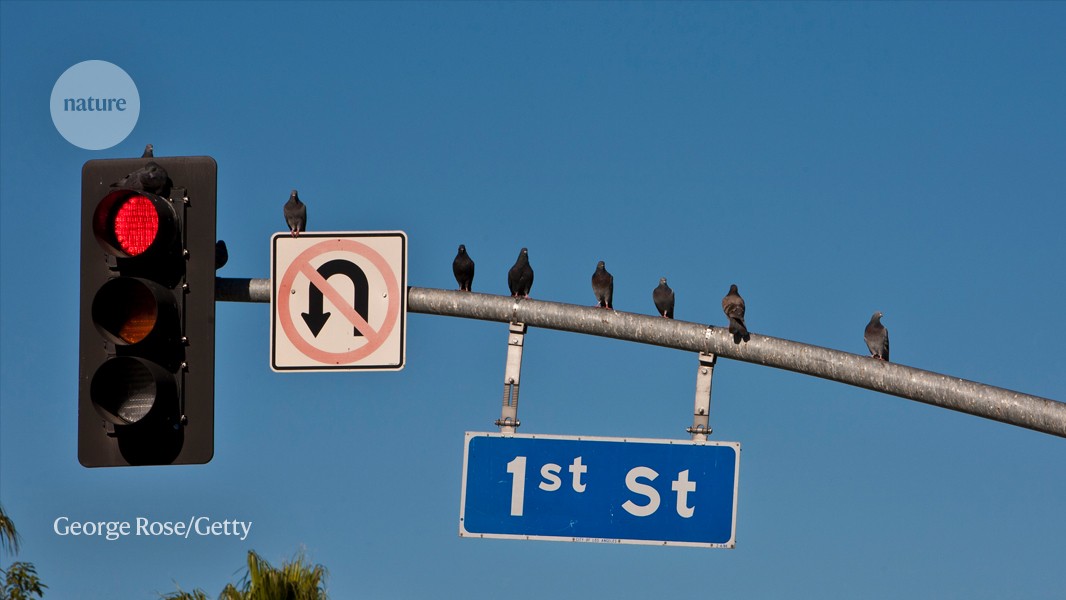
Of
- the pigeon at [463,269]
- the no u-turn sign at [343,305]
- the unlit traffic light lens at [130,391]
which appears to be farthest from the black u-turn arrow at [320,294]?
the pigeon at [463,269]

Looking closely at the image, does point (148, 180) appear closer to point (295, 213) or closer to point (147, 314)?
point (147, 314)

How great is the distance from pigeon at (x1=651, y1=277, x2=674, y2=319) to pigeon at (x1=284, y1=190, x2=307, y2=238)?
3392mm

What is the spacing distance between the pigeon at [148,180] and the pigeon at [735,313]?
288cm

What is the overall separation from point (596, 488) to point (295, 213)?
22.1 feet

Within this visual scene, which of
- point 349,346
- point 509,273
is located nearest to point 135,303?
point 349,346

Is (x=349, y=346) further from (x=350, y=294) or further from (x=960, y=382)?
(x=960, y=382)

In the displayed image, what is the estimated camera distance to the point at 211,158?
6148 millimetres

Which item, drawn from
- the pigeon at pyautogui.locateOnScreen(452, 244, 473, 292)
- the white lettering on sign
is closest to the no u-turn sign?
the white lettering on sign

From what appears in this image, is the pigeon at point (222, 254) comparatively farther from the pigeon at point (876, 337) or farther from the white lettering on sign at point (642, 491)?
the pigeon at point (876, 337)

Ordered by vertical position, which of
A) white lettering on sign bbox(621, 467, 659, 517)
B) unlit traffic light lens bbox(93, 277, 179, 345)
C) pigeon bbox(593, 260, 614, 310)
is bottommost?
white lettering on sign bbox(621, 467, 659, 517)

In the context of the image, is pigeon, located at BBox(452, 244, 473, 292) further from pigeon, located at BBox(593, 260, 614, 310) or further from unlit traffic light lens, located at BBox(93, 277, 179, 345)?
unlit traffic light lens, located at BBox(93, 277, 179, 345)

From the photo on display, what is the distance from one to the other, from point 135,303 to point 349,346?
4.53ft

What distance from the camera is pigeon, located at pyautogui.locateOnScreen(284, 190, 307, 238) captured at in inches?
504

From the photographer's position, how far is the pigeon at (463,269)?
1441 centimetres
